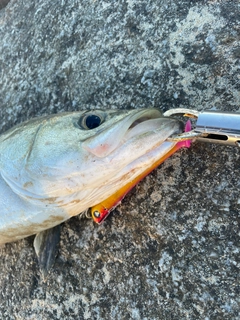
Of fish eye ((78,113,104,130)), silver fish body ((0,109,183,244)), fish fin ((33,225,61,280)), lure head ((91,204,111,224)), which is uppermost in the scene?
fish eye ((78,113,104,130))

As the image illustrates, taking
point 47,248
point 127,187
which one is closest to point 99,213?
point 127,187

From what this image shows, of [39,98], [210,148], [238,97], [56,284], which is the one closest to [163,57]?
[238,97]

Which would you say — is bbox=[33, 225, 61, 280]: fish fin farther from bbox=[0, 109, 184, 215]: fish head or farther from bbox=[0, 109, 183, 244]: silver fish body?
bbox=[0, 109, 184, 215]: fish head

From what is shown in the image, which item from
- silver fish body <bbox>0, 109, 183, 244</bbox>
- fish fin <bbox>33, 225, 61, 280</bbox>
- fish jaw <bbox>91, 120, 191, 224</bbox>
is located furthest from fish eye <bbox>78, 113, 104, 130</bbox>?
fish fin <bbox>33, 225, 61, 280</bbox>

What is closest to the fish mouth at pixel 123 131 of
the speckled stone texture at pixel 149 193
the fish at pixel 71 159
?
the fish at pixel 71 159

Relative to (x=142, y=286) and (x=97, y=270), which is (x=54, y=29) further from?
(x=142, y=286)

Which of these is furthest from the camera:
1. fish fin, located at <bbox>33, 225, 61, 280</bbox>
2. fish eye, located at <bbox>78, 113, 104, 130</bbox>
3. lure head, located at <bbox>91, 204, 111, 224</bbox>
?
fish fin, located at <bbox>33, 225, 61, 280</bbox>

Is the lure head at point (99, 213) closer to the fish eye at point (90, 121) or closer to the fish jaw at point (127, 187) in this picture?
the fish jaw at point (127, 187)

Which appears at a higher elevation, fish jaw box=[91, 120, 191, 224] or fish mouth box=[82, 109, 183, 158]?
fish mouth box=[82, 109, 183, 158]
